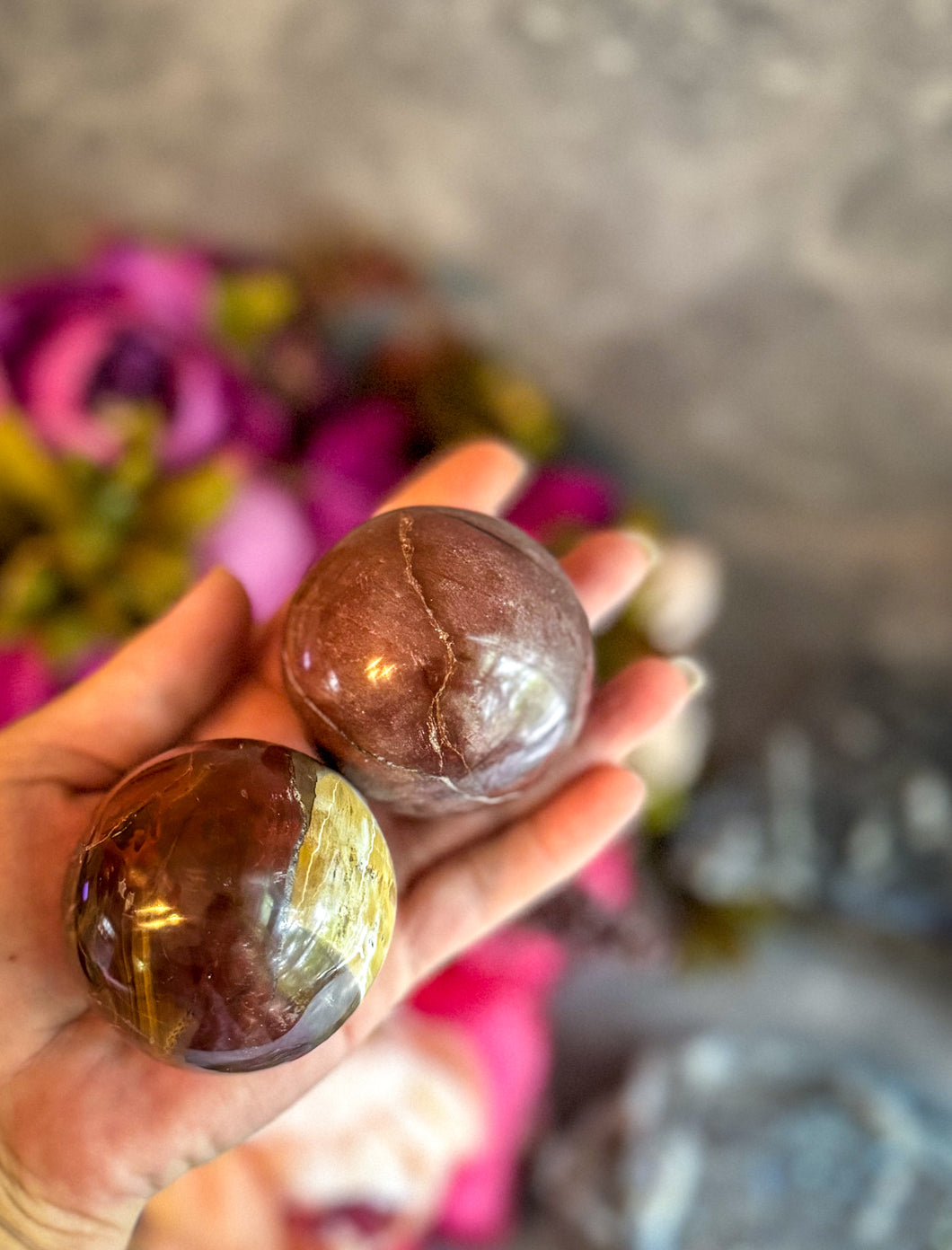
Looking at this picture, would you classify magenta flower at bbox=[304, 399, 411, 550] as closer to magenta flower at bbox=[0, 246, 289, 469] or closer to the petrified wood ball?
magenta flower at bbox=[0, 246, 289, 469]

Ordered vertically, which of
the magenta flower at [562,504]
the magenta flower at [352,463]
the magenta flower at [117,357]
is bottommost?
the magenta flower at [562,504]

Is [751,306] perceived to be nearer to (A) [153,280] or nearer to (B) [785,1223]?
(A) [153,280]

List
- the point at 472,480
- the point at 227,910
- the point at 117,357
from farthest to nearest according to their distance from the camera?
the point at 117,357 < the point at 472,480 < the point at 227,910

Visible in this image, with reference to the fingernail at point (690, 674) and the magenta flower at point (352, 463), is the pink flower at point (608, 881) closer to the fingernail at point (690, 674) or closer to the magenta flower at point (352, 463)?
the fingernail at point (690, 674)

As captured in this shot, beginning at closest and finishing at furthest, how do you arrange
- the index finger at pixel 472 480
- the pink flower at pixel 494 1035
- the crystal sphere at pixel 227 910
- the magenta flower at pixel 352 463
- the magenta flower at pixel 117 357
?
the crystal sphere at pixel 227 910, the index finger at pixel 472 480, the magenta flower at pixel 117 357, the magenta flower at pixel 352 463, the pink flower at pixel 494 1035

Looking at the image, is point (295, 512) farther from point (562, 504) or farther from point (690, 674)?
point (690, 674)

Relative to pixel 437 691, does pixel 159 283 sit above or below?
above

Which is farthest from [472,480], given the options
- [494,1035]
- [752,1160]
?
[752,1160]

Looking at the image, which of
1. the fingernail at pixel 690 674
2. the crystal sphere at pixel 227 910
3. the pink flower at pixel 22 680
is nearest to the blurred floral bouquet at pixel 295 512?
the pink flower at pixel 22 680
